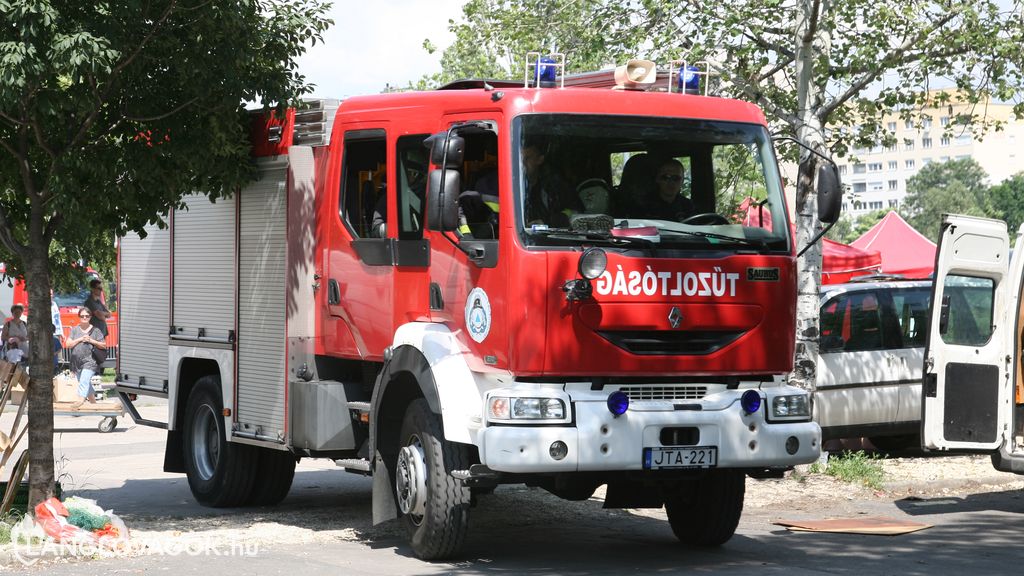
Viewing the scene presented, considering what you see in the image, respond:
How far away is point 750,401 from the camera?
7.98m

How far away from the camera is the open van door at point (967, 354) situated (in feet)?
34.0

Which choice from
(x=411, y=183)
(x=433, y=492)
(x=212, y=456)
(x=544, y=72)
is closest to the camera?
(x=433, y=492)

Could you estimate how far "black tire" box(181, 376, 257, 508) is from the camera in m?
11.0

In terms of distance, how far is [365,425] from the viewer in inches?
374

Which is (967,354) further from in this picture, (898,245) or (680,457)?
(898,245)

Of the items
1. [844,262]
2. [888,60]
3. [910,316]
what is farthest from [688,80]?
[844,262]

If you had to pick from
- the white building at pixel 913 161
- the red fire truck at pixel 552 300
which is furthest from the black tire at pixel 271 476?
the white building at pixel 913 161

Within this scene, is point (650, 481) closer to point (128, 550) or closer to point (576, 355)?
point (576, 355)

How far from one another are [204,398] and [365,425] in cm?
238

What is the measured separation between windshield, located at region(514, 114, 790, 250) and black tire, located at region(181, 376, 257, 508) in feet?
14.1

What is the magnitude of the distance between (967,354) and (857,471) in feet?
7.03

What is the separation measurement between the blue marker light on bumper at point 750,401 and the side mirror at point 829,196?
114cm

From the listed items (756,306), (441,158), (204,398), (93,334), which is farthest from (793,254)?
(93,334)

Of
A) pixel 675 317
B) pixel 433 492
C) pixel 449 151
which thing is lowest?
pixel 433 492
